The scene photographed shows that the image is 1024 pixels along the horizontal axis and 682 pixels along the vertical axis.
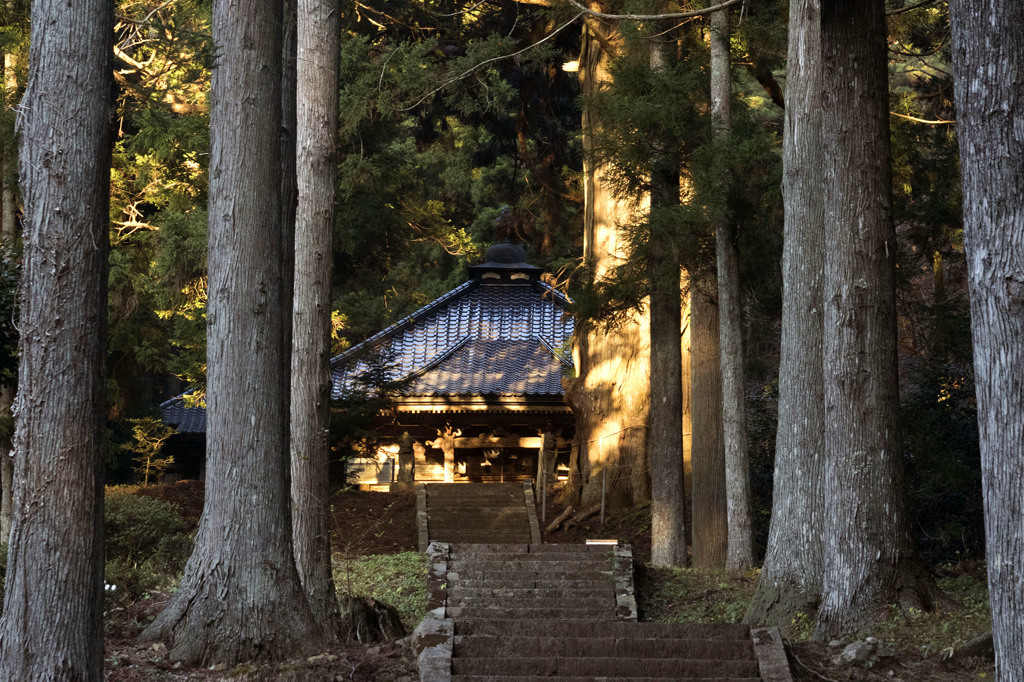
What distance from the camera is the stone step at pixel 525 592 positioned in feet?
33.5

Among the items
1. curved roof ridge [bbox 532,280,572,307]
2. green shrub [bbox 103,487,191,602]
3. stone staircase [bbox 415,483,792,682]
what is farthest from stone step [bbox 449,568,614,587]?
curved roof ridge [bbox 532,280,572,307]

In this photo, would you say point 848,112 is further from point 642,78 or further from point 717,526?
point 717,526

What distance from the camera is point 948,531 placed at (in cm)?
1286

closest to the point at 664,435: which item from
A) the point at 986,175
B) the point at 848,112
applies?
the point at 848,112

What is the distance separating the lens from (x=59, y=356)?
446 cm

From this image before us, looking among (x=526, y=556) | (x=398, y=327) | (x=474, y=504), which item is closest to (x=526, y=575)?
(x=526, y=556)

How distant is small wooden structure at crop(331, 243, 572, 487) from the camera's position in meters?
19.0

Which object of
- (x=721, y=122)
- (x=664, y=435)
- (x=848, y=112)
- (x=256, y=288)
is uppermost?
(x=721, y=122)

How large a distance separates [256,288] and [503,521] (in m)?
11.2

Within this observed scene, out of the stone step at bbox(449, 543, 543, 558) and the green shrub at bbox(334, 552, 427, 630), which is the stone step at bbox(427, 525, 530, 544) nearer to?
the green shrub at bbox(334, 552, 427, 630)

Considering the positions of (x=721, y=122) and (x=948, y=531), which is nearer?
(x=721, y=122)

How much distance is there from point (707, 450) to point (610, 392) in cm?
499

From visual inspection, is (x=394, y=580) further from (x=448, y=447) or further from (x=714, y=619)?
(x=448, y=447)

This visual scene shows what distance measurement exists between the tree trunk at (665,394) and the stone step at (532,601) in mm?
2930
